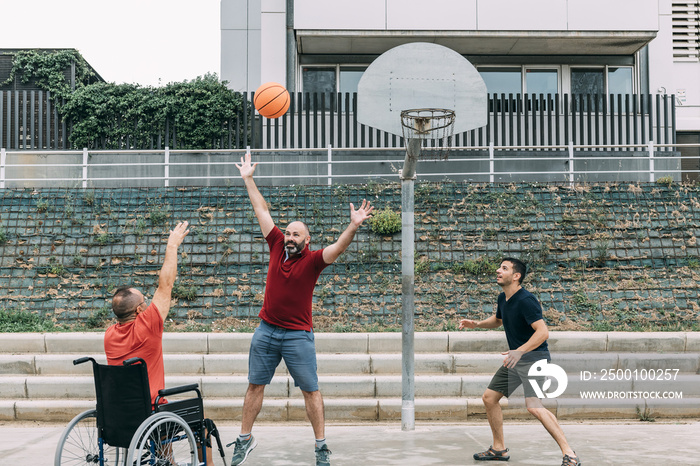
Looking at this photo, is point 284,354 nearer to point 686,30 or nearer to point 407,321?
point 407,321

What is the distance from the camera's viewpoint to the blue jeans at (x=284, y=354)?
225 inches

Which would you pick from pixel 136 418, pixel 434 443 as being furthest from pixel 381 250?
pixel 136 418

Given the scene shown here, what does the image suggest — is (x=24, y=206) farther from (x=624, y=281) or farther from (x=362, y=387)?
(x=624, y=281)

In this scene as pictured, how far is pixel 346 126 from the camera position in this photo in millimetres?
16750

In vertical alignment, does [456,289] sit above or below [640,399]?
above

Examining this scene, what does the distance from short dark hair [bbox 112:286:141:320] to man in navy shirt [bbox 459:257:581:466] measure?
9.74 feet

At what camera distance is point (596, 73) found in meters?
19.7

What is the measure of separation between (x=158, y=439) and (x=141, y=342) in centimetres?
68

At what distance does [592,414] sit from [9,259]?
33.4 ft

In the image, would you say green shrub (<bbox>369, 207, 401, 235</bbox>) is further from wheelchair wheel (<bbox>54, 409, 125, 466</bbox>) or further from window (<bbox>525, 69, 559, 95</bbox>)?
window (<bbox>525, 69, 559, 95</bbox>)

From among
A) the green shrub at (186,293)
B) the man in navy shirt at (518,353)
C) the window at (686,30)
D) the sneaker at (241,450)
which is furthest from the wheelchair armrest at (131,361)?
the window at (686,30)

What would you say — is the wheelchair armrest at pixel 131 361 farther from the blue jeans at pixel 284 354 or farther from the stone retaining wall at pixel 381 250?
the stone retaining wall at pixel 381 250

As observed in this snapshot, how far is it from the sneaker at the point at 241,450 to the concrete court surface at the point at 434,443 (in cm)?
32

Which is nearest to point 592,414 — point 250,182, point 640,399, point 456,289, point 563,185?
point 640,399
